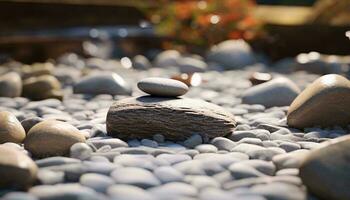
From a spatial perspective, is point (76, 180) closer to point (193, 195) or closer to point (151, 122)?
point (193, 195)

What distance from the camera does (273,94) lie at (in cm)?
397

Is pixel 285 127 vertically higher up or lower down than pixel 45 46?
lower down

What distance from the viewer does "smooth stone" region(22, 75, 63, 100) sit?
425cm

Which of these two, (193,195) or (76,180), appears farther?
(76,180)

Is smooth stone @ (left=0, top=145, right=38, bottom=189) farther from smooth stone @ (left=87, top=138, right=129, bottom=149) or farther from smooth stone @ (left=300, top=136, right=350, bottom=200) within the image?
smooth stone @ (left=300, top=136, right=350, bottom=200)

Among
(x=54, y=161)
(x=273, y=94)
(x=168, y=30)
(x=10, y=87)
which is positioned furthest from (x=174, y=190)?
(x=168, y=30)

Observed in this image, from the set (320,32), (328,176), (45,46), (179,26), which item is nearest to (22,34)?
(45,46)

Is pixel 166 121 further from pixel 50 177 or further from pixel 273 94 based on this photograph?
pixel 273 94

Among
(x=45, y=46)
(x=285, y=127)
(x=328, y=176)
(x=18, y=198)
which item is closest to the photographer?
(x=18, y=198)

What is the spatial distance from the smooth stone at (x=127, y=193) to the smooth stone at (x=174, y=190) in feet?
0.13

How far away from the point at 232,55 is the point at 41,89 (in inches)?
104

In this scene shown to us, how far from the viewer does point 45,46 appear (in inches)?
254

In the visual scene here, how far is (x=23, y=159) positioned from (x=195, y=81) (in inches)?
118

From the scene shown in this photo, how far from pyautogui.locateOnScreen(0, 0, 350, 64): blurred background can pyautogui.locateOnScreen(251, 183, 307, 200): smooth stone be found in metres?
4.64
